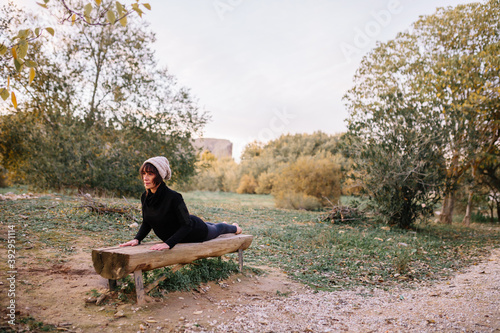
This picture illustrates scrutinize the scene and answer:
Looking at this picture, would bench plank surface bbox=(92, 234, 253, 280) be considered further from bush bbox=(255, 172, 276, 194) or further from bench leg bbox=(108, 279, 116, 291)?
bush bbox=(255, 172, 276, 194)

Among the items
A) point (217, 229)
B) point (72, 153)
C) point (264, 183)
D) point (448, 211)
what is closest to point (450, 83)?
point (448, 211)

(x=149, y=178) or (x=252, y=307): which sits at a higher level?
(x=149, y=178)

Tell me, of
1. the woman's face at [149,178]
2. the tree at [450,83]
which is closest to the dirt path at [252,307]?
the woman's face at [149,178]

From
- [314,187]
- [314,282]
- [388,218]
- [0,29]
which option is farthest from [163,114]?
[314,282]

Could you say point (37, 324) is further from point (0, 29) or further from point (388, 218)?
point (0, 29)

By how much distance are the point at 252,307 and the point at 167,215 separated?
1436 millimetres

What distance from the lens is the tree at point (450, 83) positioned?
1010 cm

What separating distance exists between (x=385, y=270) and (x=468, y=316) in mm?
2224

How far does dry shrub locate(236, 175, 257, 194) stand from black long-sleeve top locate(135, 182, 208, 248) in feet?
81.3

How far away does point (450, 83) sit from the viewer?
10.8 m

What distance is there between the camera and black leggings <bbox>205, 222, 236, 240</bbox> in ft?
14.7

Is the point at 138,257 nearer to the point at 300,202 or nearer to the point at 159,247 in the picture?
the point at 159,247

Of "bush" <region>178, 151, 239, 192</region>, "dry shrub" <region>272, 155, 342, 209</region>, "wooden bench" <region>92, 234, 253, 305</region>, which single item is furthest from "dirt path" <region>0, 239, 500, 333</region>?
"bush" <region>178, 151, 239, 192</region>

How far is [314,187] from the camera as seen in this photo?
17641mm
